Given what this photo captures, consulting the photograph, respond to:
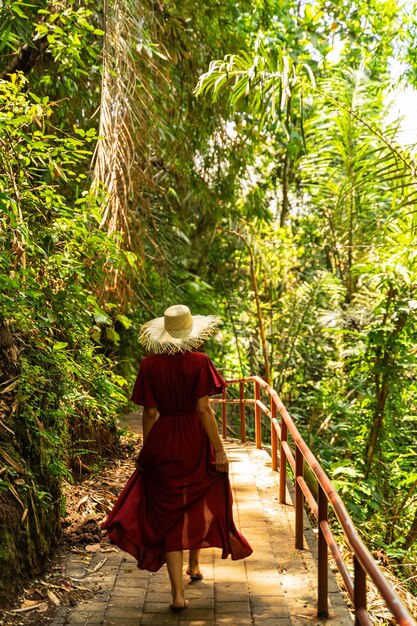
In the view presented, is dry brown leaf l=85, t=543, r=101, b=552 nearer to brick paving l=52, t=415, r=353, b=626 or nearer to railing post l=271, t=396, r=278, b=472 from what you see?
brick paving l=52, t=415, r=353, b=626

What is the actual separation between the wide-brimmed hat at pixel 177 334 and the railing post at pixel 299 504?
0.99m

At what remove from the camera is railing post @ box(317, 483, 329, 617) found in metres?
4.34

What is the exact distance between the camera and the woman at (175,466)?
4.63 m

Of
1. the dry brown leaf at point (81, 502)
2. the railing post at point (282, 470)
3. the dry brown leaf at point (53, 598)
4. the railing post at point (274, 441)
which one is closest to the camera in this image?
the dry brown leaf at point (53, 598)

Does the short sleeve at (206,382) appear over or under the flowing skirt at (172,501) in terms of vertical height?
over

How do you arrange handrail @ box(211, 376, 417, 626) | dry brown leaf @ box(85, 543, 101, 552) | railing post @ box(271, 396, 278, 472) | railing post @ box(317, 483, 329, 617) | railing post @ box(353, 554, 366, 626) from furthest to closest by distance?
railing post @ box(271, 396, 278, 472) < dry brown leaf @ box(85, 543, 101, 552) < railing post @ box(317, 483, 329, 617) < railing post @ box(353, 554, 366, 626) < handrail @ box(211, 376, 417, 626)

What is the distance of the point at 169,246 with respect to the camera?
12383mm

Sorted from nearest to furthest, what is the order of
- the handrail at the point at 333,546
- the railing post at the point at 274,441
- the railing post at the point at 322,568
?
the handrail at the point at 333,546
the railing post at the point at 322,568
the railing post at the point at 274,441

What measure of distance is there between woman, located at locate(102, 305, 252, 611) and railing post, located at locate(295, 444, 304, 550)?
0.68 meters

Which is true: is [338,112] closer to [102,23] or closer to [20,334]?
[102,23]

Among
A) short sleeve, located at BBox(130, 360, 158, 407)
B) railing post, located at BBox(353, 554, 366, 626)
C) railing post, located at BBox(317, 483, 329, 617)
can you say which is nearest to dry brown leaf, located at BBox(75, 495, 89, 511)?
short sleeve, located at BBox(130, 360, 158, 407)

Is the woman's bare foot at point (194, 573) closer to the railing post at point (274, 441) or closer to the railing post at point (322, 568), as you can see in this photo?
the railing post at point (322, 568)

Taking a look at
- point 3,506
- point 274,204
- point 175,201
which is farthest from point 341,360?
point 3,506

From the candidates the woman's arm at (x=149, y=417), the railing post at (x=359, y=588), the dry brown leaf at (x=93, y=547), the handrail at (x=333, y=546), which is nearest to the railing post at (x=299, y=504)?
the handrail at (x=333, y=546)
